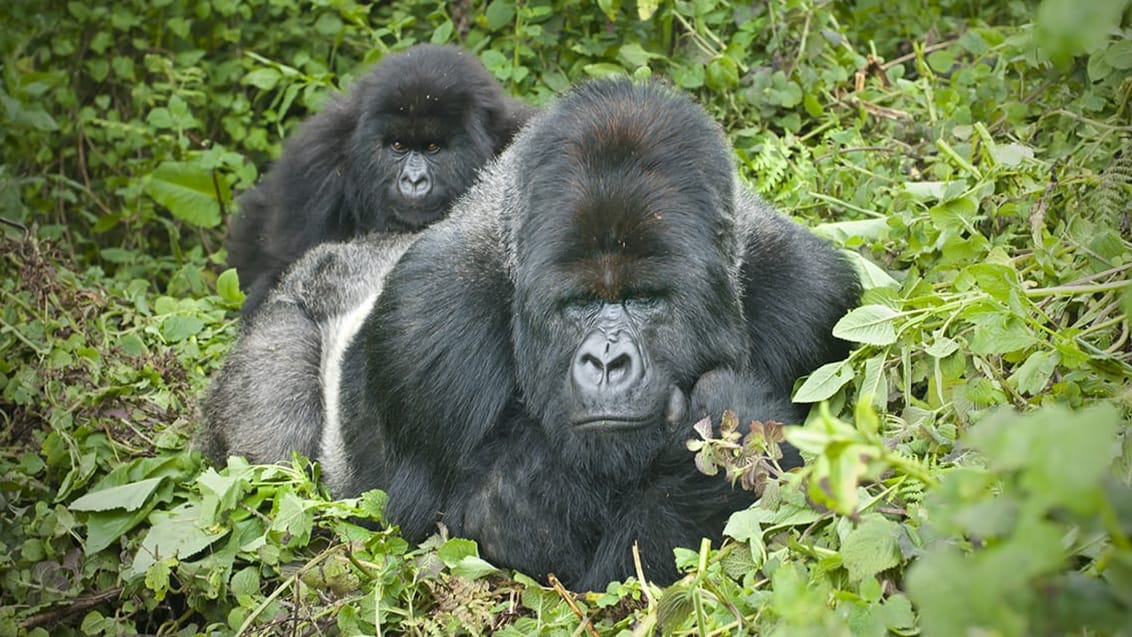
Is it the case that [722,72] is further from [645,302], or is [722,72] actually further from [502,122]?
[645,302]

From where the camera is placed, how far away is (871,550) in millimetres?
2252

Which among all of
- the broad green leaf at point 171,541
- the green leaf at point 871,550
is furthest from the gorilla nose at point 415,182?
the green leaf at point 871,550

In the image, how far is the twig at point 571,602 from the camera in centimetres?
282

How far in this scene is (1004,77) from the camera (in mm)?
4691

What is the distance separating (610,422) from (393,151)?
2.45 meters

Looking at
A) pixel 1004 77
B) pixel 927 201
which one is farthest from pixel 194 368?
pixel 1004 77

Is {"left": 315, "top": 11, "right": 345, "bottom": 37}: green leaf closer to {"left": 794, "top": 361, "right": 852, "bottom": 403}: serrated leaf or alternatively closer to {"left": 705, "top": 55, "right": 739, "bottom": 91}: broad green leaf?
{"left": 705, "top": 55, "right": 739, "bottom": 91}: broad green leaf

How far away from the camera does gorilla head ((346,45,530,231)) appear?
16.4ft

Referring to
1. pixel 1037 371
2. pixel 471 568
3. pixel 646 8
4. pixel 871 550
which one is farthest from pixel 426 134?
pixel 871 550

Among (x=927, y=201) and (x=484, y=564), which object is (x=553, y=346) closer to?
(x=484, y=564)

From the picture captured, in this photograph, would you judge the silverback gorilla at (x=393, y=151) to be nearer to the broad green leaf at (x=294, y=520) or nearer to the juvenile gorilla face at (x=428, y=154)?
the juvenile gorilla face at (x=428, y=154)

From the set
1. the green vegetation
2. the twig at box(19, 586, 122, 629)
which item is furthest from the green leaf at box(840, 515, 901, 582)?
the twig at box(19, 586, 122, 629)

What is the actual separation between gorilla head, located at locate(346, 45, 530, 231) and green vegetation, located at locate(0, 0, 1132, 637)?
0.42m

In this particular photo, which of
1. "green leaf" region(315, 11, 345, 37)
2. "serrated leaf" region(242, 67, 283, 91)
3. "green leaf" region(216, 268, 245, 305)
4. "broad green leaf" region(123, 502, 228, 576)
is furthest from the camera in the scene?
"green leaf" region(315, 11, 345, 37)
